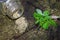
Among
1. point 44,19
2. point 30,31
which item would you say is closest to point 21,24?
point 30,31

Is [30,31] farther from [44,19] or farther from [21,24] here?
[44,19]

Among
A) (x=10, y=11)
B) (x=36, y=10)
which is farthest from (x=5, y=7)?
(x=36, y=10)

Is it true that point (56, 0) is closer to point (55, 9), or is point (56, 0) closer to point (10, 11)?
point (55, 9)

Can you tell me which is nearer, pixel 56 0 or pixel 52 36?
pixel 52 36

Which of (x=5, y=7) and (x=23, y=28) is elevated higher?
(x=5, y=7)

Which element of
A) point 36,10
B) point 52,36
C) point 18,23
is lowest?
point 52,36
